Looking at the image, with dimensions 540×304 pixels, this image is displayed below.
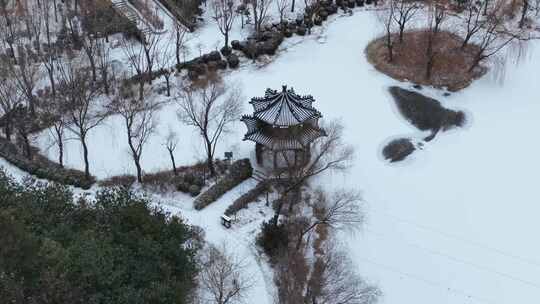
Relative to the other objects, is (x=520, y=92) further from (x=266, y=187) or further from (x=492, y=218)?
(x=266, y=187)

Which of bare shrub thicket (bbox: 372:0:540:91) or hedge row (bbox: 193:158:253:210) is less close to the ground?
bare shrub thicket (bbox: 372:0:540:91)

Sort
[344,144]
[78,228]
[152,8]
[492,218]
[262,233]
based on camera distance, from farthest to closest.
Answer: [152,8], [344,144], [492,218], [262,233], [78,228]

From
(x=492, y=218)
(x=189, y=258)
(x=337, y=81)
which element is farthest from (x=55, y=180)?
(x=492, y=218)

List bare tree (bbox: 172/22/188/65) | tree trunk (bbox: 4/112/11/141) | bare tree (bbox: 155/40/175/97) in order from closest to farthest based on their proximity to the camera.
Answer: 1. tree trunk (bbox: 4/112/11/141)
2. bare tree (bbox: 155/40/175/97)
3. bare tree (bbox: 172/22/188/65)

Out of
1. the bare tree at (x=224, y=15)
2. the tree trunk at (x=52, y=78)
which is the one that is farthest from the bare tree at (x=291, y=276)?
the bare tree at (x=224, y=15)

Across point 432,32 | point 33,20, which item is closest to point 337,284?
point 432,32

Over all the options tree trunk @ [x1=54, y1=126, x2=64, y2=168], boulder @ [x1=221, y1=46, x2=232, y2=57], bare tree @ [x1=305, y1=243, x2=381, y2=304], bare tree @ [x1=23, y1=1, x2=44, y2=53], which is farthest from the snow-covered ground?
bare tree @ [x1=23, y1=1, x2=44, y2=53]

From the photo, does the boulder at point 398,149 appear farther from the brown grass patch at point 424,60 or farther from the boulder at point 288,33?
the boulder at point 288,33

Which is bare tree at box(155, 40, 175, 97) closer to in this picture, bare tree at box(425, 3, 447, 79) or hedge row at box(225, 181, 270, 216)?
hedge row at box(225, 181, 270, 216)
